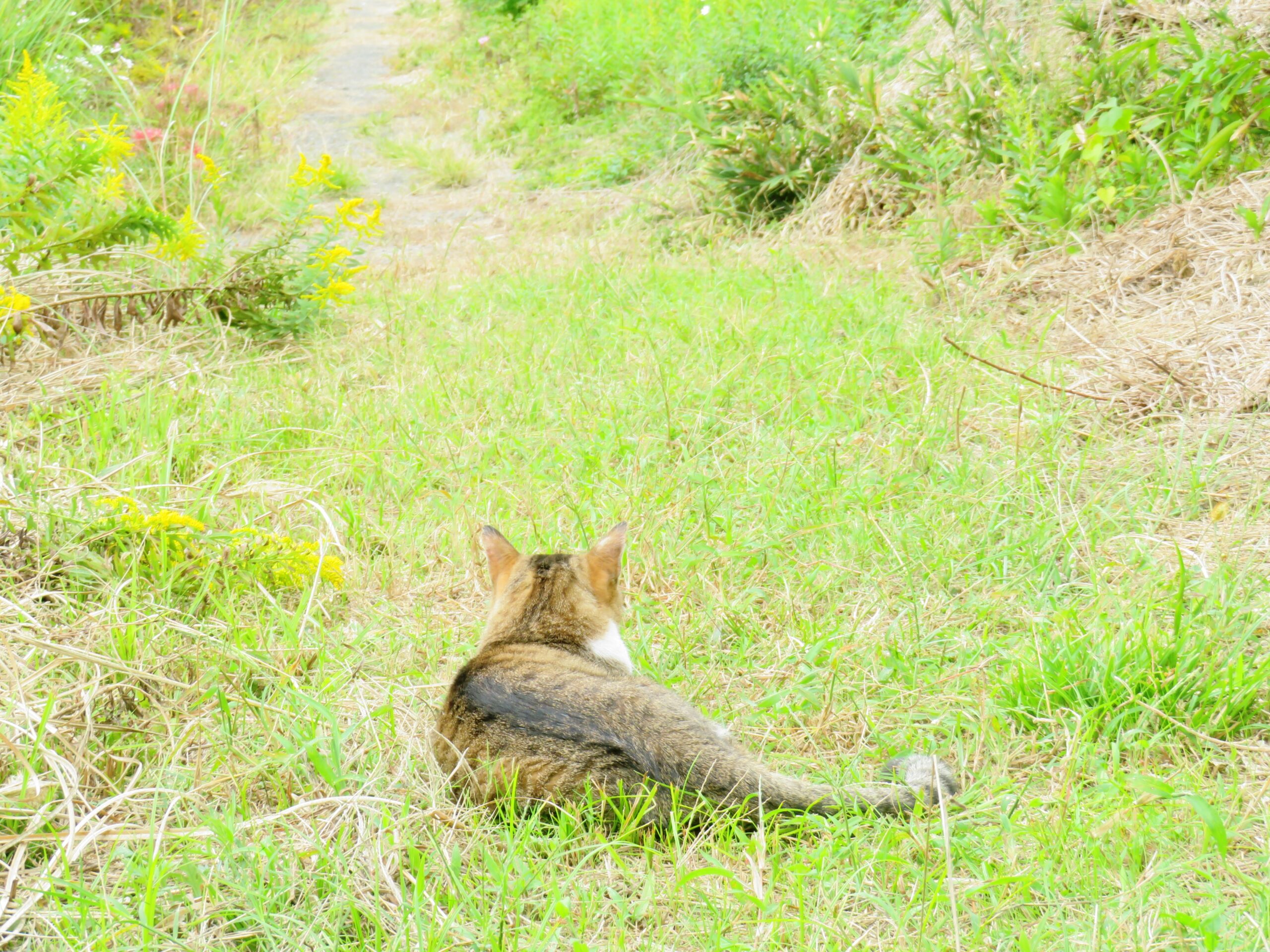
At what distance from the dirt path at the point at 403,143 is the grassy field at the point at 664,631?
2280 millimetres

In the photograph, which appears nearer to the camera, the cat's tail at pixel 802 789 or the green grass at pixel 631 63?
the cat's tail at pixel 802 789

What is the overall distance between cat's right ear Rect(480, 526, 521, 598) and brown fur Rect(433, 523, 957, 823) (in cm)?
37

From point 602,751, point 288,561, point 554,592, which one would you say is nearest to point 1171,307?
point 554,592

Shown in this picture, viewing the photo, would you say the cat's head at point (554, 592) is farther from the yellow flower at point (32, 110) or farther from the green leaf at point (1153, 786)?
the yellow flower at point (32, 110)

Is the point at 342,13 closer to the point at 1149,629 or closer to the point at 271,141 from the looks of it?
the point at 271,141

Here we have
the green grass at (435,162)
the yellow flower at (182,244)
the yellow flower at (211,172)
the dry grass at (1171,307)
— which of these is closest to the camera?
the dry grass at (1171,307)

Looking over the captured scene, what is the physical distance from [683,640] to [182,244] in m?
3.22

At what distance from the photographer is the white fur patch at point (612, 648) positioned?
2.65 m

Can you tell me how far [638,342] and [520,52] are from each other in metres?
6.45

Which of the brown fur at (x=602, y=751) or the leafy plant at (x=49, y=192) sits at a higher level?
the leafy plant at (x=49, y=192)

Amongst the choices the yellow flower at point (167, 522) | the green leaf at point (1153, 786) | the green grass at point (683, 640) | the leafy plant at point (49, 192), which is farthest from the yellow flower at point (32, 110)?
the green leaf at point (1153, 786)

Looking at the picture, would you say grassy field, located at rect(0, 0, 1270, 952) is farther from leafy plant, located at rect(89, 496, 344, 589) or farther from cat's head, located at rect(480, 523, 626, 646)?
cat's head, located at rect(480, 523, 626, 646)

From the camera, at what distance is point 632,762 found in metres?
2.11

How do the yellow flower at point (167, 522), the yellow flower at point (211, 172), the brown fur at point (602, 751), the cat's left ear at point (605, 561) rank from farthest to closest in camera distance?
the yellow flower at point (211, 172)
the yellow flower at point (167, 522)
the cat's left ear at point (605, 561)
the brown fur at point (602, 751)
